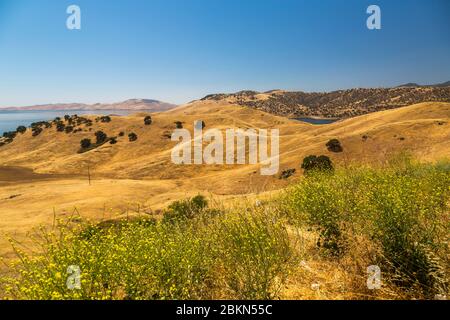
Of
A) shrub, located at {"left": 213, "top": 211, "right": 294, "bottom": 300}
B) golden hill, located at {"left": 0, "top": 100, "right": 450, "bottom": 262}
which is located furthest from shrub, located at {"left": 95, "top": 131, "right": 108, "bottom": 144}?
shrub, located at {"left": 213, "top": 211, "right": 294, "bottom": 300}

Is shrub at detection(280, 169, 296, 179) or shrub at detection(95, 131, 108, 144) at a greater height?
shrub at detection(95, 131, 108, 144)

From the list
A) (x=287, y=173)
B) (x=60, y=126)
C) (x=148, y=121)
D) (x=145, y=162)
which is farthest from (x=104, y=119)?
(x=287, y=173)

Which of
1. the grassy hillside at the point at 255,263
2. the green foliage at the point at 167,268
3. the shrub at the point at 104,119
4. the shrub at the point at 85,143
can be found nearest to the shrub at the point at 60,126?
the shrub at the point at 104,119

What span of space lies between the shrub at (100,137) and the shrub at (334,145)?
2359 inches

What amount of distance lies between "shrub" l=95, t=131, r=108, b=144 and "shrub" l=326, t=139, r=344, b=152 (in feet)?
197

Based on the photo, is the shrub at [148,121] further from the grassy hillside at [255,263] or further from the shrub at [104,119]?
the grassy hillside at [255,263]

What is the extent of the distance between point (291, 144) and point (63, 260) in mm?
65380

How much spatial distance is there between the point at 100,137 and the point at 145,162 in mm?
25585

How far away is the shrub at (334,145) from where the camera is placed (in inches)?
2114

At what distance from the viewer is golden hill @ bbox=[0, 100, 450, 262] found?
40.5m

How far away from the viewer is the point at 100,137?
90.6 metres

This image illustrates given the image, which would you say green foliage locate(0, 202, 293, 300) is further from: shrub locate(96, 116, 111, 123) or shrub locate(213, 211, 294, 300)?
shrub locate(96, 116, 111, 123)

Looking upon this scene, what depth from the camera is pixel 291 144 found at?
225 ft
